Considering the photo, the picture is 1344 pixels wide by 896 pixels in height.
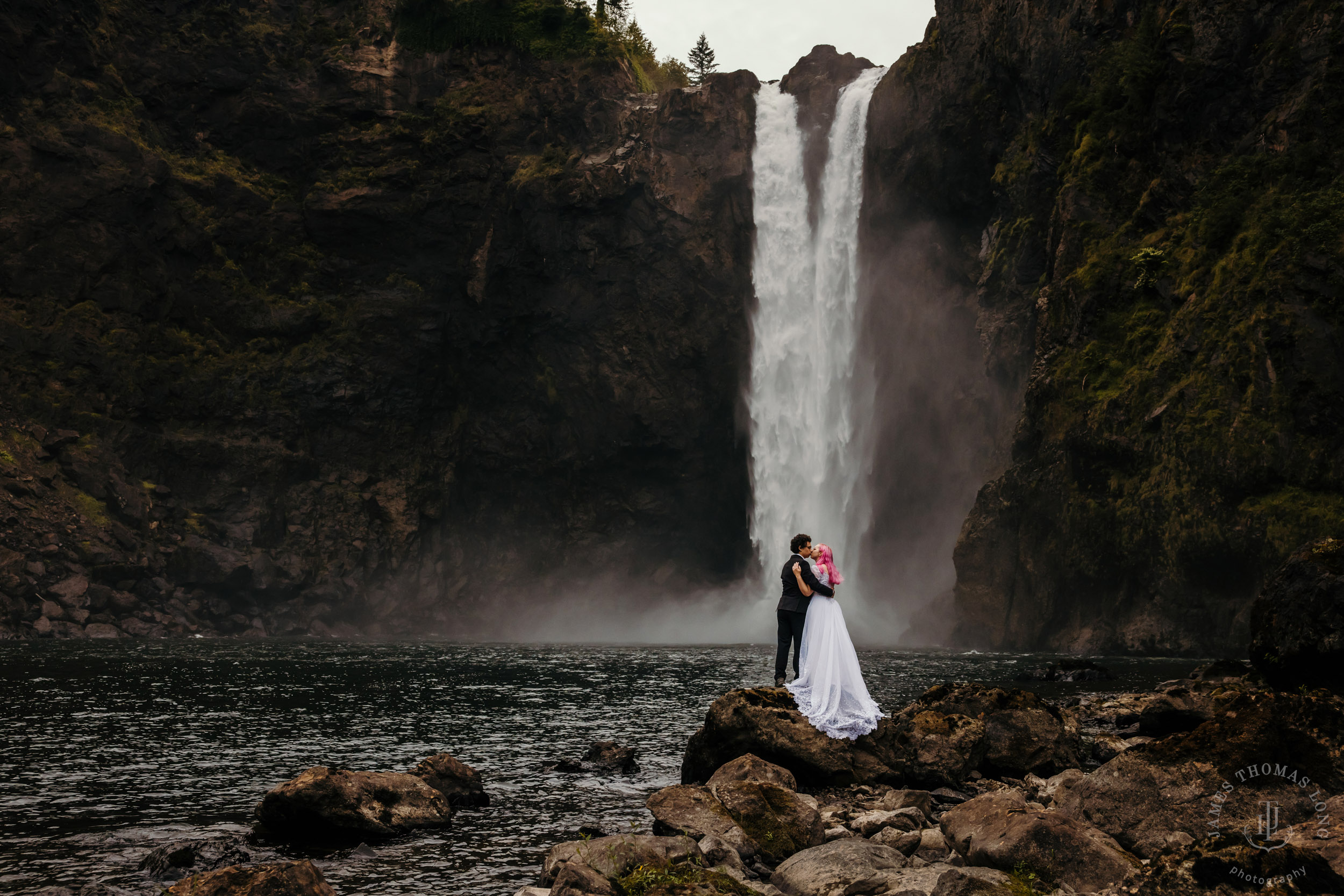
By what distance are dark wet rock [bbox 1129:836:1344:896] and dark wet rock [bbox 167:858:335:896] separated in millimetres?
6880

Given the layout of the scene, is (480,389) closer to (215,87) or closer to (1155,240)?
(215,87)

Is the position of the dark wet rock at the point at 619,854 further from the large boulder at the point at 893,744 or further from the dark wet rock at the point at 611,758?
the dark wet rock at the point at 611,758

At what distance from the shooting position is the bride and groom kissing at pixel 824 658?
598 inches

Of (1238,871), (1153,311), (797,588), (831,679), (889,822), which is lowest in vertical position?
(889,822)

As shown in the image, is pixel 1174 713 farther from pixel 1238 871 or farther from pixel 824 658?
pixel 1238 871

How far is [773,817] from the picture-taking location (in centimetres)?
1175

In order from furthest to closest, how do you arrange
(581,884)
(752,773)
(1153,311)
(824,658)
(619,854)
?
(1153,311) → (824,658) → (752,773) → (619,854) → (581,884)

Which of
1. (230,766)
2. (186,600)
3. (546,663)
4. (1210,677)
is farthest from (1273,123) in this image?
(186,600)

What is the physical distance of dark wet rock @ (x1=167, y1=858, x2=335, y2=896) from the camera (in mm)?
8500

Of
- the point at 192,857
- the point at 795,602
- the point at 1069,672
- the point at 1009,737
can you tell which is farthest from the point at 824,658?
the point at 1069,672

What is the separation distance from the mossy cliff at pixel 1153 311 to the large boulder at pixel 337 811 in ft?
96.7

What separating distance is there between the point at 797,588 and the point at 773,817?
479 centimetres

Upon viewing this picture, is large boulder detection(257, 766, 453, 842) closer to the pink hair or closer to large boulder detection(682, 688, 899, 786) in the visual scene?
large boulder detection(682, 688, 899, 786)

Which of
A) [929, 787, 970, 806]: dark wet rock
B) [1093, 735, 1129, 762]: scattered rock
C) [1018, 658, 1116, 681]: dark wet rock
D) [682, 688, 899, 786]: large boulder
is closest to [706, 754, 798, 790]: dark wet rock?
[682, 688, 899, 786]: large boulder
